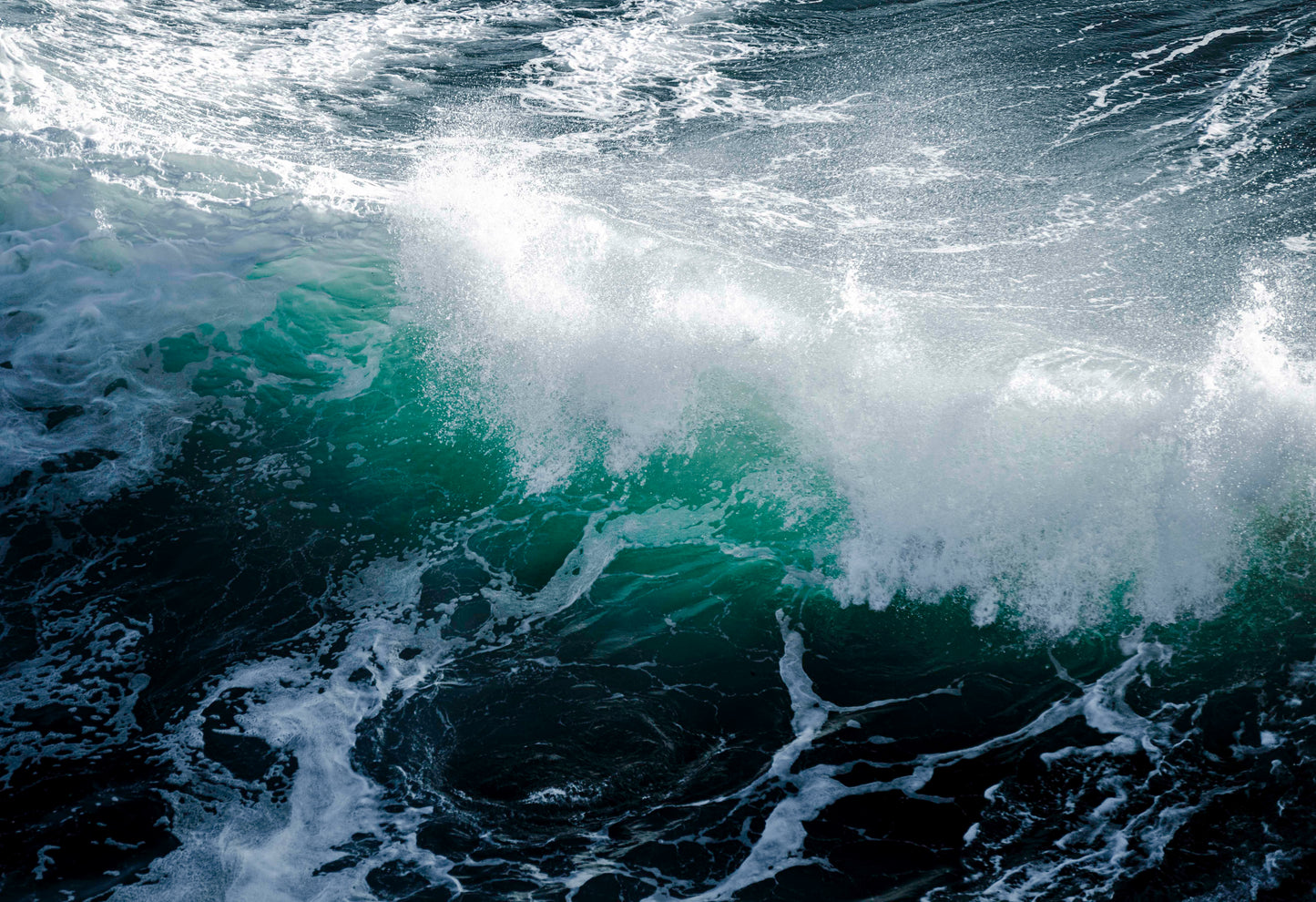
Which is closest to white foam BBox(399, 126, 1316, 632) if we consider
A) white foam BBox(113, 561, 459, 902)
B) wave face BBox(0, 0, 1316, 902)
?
wave face BBox(0, 0, 1316, 902)

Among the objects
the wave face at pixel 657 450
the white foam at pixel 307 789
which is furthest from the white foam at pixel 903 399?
the white foam at pixel 307 789

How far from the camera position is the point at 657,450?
837 cm

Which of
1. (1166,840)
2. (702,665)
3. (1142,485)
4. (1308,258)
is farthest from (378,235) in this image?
(1308,258)

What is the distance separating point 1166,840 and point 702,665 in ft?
11.3

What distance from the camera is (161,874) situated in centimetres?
501

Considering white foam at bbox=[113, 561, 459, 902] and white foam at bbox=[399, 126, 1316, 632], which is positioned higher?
white foam at bbox=[399, 126, 1316, 632]

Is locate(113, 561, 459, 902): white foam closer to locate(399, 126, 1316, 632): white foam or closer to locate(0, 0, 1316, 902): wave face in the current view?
locate(0, 0, 1316, 902): wave face

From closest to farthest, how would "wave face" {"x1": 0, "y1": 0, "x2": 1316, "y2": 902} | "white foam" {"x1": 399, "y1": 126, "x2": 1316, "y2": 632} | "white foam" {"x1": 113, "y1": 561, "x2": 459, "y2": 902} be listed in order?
"white foam" {"x1": 113, "y1": 561, "x2": 459, "y2": 902}
"wave face" {"x1": 0, "y1": 0, "x2": 1316, "y2": 902}
"white foam" {"x1": 399, "y1": 126, "x2": 1316, "y2": 632}

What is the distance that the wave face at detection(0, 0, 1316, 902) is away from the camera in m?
5.45

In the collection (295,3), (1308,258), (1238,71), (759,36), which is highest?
(295,3)

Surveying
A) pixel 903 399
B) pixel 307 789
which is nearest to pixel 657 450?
pixel 903 399

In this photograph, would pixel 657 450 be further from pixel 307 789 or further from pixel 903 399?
pixel 307 789

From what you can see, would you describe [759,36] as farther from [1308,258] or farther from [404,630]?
[404,630]

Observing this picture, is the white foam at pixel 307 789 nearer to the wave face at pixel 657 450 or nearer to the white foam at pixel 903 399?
the wave face at pixel 657 450
